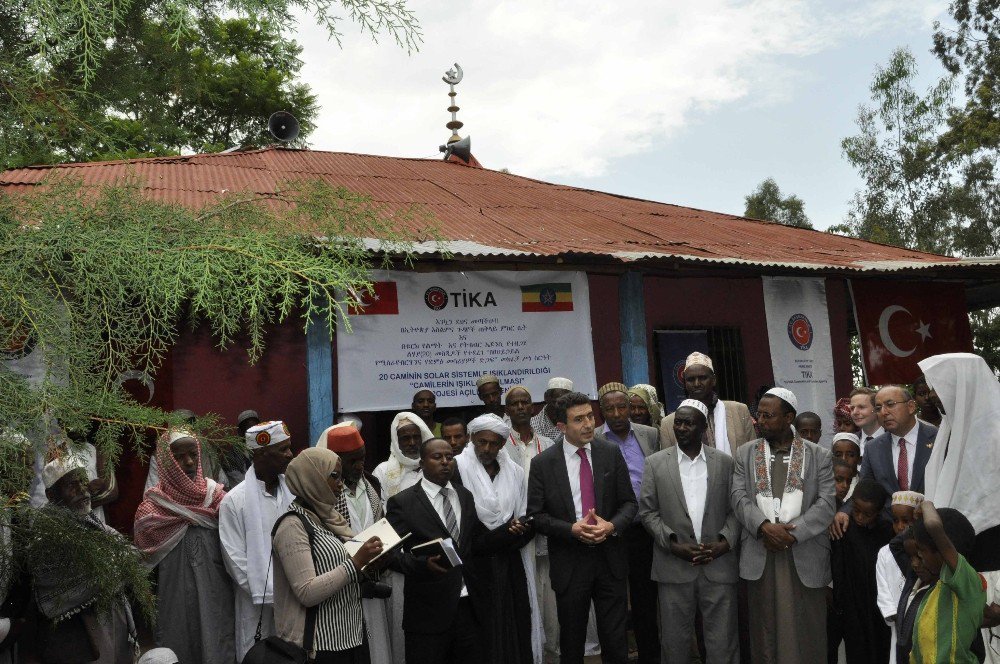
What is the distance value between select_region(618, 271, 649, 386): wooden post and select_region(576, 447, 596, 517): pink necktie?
11.9ft

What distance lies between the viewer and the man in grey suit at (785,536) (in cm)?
556

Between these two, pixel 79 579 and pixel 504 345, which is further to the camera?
pixel 504 345

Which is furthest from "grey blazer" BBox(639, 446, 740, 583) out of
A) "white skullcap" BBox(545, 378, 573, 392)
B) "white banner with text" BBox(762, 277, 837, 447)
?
"white banner with text" BBox(762, 277, 837, 447)

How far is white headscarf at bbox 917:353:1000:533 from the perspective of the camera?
450 cm

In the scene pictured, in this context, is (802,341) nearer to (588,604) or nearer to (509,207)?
(509,207)

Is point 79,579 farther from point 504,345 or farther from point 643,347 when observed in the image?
point 643,347

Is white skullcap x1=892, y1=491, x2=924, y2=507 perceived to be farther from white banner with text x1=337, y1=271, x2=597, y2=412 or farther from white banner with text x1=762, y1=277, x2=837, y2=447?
white banner with text x1=762, y1=277, x2=837, y2=447

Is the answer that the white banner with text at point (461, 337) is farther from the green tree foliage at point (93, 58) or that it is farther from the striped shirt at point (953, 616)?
the striped shirt at point (953, 616)

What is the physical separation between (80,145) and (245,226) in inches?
38.7

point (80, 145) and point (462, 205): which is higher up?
point (462, 205)

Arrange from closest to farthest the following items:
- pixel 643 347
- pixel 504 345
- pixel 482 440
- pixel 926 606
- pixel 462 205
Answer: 1. pixel 926 606
2. pixel 482 440
3. pixel 504 345
4. pixel 643 347
5. pixel 462 205

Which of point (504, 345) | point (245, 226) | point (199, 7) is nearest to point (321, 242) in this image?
point (245, 226)

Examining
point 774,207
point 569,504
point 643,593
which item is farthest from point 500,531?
point 774,207

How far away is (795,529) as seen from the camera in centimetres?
551
